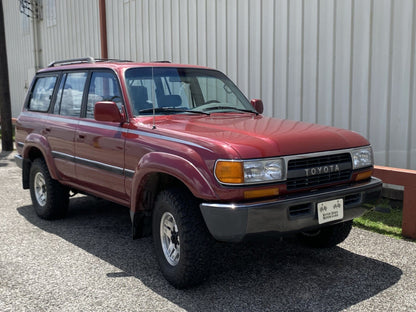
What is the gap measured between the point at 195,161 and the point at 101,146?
1.47 metres

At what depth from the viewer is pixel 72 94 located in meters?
5.16

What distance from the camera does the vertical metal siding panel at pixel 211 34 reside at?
27.7 feet

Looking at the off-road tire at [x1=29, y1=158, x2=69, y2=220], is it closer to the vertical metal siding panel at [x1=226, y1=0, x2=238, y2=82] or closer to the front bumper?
the front bumper

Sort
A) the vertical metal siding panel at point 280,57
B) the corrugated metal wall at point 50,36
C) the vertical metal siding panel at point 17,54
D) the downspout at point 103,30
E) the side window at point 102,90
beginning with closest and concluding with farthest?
the side window at point 102,90, the vertical metal siding panel at point 280,57, the downspout at point 103,30, the corrugated metal wall at point 50,36, the vertical metal siding panel at point 17,54

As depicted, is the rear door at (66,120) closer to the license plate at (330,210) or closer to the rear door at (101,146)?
the rear door at (101,146)

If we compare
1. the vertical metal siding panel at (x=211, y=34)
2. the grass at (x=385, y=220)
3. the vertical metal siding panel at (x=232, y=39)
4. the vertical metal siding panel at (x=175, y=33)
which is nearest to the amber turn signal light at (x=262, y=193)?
the grass at (x=385, y=220)

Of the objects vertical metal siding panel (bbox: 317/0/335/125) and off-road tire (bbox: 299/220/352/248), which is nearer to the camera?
off-road tire (bbox: 299/220/352/248)

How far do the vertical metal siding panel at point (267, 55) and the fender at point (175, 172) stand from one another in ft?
13.5

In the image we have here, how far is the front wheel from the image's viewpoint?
3.39 meters

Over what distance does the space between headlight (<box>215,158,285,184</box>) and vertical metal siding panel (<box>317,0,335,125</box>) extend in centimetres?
360

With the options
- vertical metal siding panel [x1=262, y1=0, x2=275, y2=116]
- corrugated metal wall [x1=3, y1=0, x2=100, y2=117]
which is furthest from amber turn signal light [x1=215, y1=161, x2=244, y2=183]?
corrugated metal wall [x1=3, y1=0, x2=100, y2=117]

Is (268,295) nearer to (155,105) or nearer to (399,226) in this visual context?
(155,105)

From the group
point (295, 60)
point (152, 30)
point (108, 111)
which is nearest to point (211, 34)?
point (152, 30)

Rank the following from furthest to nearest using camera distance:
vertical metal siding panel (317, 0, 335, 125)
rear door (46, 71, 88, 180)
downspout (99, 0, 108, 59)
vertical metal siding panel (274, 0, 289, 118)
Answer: downspout (99, 0, 108, 59), vertical metal siding panel (274, 0, 289, 118), vertical metal siding panel (317, 0, 335, 125), rear door (46, 71, 88, 180)
